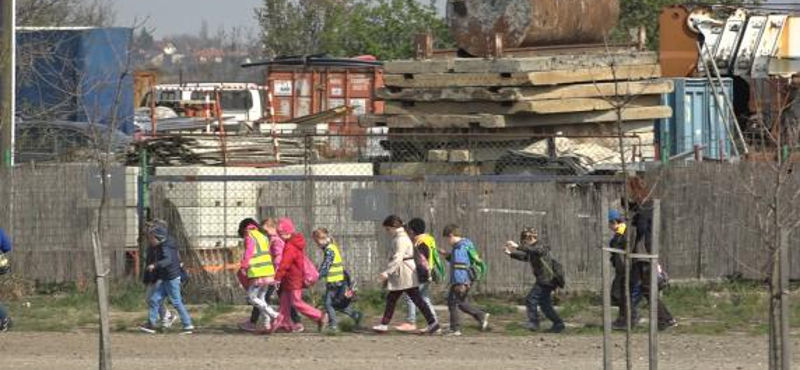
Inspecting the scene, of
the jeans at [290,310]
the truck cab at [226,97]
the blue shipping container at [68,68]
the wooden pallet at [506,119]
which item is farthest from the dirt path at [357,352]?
the truck cab at [226,97]

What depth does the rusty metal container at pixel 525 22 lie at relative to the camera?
70.5 ft

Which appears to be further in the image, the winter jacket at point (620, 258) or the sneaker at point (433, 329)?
the sneaker at point (433, 329)

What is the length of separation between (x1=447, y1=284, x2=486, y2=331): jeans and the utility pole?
6129mm

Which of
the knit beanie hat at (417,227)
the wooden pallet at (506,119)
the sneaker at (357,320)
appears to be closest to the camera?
the knit beanie hat at (417,227)

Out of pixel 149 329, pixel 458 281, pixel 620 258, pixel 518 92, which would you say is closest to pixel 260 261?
pixel 149 329

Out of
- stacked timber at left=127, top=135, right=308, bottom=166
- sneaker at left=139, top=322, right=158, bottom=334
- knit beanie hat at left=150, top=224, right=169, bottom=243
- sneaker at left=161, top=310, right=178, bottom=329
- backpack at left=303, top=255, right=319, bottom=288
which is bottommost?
sneaker at left=139, top=322, right=158, bottom=334

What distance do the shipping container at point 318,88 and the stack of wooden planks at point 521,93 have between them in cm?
1439

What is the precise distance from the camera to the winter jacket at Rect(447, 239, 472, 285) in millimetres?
17547

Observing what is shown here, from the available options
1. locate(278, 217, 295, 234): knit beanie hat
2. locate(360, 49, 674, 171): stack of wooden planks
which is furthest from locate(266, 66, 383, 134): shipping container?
locate(278, 217, 295, 234): knit beanie hat

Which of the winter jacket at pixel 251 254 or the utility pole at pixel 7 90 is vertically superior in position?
the utility pole at pixel 7 90

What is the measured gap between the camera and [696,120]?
81.1ft

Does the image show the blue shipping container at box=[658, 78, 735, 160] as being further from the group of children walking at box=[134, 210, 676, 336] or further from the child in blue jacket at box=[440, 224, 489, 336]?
the child in blue jacket at box=[440, 224, 489, 336]

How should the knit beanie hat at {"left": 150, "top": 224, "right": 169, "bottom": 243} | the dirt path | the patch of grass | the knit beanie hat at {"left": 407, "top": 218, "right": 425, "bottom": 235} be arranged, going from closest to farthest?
the dirt path, the knit beanie hat at {"left": 150, "top": 224, "right": 169, "bottom": 243}, the knit beanie hat at {"left": 407, "top": 218, "right": 425, "bottom": 235}, the patch of grass

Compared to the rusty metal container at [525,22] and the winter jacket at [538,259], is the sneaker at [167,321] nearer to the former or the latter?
the winter jacket at [538,259]
